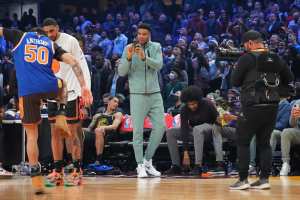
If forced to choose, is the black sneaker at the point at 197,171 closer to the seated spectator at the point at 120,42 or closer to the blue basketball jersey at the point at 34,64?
the blue basketball jersey at the point at 34,64

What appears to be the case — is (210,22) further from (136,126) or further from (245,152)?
(245,152)

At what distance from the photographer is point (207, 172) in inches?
455

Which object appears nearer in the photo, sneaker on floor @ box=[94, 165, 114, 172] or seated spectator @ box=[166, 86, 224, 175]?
seated spectator @ box=[166, 86, 224, 175]

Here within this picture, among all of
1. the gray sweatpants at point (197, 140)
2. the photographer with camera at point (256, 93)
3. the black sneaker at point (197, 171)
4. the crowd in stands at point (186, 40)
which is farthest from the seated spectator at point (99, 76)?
the photographer with camera at point (256, 93)

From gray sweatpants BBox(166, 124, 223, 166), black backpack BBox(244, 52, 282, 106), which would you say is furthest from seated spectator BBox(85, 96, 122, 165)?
black backpack BBox(244, 52, 282, 106)

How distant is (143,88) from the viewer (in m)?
10.8

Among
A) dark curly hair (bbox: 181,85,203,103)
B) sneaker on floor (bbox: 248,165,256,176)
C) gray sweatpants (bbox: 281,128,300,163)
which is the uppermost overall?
dark curly hair (bbox: 181,85,203,103)

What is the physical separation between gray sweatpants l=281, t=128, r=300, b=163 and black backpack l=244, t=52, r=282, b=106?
3836 millimetres

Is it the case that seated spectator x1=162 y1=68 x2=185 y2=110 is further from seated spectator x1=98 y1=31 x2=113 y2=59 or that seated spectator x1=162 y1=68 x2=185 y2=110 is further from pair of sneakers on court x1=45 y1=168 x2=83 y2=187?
pair of sneakers on court x1=45 y1=168 x2=83 y2=187

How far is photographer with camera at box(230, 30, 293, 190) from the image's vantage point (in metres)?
7.99

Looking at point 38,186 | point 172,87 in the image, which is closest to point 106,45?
point 172,87

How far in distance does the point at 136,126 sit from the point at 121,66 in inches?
35.9

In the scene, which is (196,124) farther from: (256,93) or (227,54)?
(256,93)

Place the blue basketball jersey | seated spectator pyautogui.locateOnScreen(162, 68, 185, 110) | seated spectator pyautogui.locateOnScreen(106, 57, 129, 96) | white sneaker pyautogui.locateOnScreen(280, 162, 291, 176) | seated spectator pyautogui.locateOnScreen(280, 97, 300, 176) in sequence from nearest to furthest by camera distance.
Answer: the blue basketball jersey → white sneaker pyautogui.locateOnScreen(280, 162, 291, 176) → seated spectator pyautogui.locateOnScreen(280, 97, 300, 176) → seated spectator pyautogui.locateOnScreen(162, 68, 185, 110) → seated spectator pyautogui.locateOnScreen(106, 57, 129, 96)
